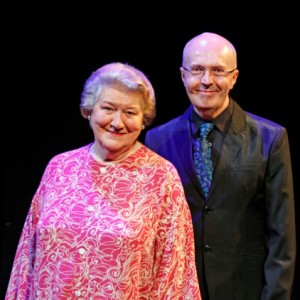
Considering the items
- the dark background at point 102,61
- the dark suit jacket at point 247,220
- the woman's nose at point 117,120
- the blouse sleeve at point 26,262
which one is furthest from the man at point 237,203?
the dark background at point 102,61

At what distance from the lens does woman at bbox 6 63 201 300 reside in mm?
2229

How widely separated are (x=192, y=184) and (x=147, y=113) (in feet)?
1.42

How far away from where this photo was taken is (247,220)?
262cm

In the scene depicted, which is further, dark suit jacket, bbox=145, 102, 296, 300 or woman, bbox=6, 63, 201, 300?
dark suit jacket, bbox=145, 102, 296, 300

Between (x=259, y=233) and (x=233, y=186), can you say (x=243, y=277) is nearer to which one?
(x=259, y=233)

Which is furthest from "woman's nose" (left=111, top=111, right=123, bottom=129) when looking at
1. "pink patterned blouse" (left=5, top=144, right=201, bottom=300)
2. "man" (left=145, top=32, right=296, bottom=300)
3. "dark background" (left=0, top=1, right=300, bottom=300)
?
"dark background" (left=0, top=1, right=300, bottom=300)

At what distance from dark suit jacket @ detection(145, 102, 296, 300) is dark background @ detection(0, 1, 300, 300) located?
1.35 m

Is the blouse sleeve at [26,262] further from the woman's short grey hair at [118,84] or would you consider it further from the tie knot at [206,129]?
the tie knot at [206,129]

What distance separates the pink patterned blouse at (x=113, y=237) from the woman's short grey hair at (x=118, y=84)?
18cm

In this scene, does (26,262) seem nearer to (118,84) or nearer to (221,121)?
(118,84)

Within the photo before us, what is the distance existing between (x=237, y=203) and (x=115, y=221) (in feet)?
1.89

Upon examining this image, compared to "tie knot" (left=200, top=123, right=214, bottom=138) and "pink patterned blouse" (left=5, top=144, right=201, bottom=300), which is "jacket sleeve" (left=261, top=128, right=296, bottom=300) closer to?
"tie knot" (left=200, top=123, right=214, bottom=138)

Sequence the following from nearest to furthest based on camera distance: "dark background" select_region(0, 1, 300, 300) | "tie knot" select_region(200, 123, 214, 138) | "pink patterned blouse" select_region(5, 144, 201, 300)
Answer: "pink patterned blouse" select_region(5, 144, 201, 300) < "tie knot" select_region(200, 123, 214, 138) < "dark background" select_region(0, 1, 300, 300)

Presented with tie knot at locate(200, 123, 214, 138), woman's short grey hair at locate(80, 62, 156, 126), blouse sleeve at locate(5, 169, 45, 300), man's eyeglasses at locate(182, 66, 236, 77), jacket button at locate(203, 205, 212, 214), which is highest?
man's eyeglasses at locate(182, 66, 236, 77)
